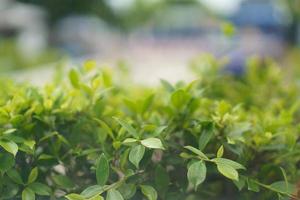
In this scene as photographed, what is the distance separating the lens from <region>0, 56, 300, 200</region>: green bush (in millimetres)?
1263

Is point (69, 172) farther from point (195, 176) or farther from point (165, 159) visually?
point (195, 176)

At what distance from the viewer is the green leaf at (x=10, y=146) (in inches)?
47.6

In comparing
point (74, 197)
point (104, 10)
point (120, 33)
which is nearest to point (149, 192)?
point (74, 197)

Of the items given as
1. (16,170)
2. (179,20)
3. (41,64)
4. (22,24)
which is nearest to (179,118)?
(16,170)

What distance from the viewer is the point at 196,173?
120 cm

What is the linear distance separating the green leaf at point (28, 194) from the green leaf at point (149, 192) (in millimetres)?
281

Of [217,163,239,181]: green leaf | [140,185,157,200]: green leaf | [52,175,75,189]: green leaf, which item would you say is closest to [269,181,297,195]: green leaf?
[217,163,239,181]: green leaf

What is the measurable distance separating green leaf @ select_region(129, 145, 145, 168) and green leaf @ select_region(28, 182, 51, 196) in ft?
0.88

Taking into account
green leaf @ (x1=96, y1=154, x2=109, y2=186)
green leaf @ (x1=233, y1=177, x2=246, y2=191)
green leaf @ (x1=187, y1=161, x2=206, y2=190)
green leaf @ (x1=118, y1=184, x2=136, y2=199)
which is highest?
green leaf @ (x1=187, y1=161, x2=206, y2=190)

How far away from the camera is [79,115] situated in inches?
60.9

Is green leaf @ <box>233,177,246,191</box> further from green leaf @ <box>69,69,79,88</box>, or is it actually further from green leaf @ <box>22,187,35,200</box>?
green leaf @ <box>69,69,79,88</box>

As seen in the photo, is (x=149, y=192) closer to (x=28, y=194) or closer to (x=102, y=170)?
(x=102, y=170)

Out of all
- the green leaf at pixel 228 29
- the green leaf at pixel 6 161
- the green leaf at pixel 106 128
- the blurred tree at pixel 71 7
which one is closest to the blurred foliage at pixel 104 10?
the blurred tree at pixel 71 7

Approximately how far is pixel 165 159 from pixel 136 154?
21 centimetres
